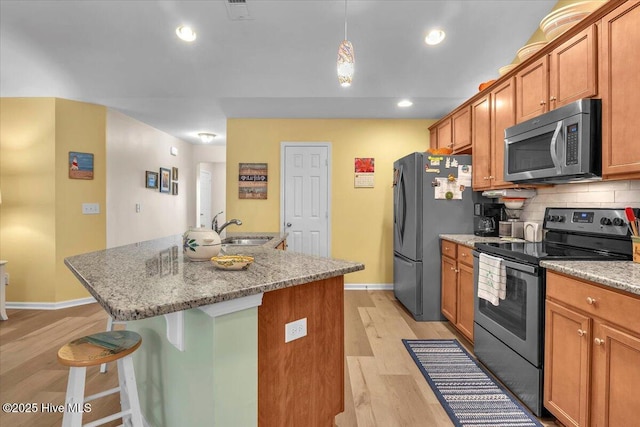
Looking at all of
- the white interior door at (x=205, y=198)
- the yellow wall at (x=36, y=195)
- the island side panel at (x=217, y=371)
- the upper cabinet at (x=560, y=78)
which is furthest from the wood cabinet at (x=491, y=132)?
the white interior door at (x=205, y=198)

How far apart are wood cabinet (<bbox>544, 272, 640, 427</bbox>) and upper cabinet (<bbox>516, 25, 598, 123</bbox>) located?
120cm

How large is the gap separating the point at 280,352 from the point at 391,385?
48.6 inches

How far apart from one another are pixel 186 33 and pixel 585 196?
357 centimetres

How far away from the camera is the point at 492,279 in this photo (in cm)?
219

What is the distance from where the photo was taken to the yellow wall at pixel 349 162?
183 inches

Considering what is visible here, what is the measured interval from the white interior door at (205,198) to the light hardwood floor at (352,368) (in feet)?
11.9

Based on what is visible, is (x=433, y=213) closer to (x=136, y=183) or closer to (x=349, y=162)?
(x=349, y=162)

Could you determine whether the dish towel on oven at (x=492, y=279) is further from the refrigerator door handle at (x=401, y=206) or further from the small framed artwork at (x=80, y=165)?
the small framed artwork at (x=80, y=165)

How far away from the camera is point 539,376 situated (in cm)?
181

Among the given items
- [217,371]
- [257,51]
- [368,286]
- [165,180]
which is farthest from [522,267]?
[165,180]

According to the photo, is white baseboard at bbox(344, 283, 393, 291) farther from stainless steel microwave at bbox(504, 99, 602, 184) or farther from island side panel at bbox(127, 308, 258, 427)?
island side panel at bbox(127, 308, 258, 427)

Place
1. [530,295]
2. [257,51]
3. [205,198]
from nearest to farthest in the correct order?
[530,295], [257,51], [205,198]

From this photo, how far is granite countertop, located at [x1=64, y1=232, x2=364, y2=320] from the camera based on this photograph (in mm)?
925

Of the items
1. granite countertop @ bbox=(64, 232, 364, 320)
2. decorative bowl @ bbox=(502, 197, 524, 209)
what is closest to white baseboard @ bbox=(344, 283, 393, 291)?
decorative bowl @ bbox=(502, 197, 524, 209)
